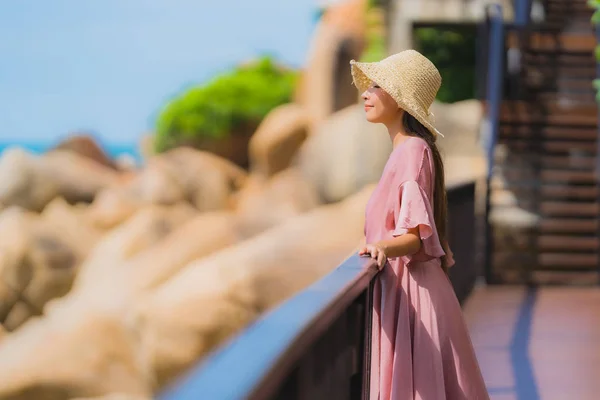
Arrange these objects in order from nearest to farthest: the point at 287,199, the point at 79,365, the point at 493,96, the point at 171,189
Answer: the point at 493,96 → the point at 79,365 → the point at 287,199 → the point at 171,189

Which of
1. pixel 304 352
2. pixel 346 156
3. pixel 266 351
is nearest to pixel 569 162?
pixel 346 156

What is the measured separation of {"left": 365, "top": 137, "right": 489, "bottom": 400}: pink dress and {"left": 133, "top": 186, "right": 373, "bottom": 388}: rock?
23.6ft

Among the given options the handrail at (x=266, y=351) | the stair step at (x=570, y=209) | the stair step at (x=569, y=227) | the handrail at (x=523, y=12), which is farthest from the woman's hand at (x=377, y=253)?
the handrail at (x=523, y=12)

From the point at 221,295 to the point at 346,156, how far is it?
8974mm

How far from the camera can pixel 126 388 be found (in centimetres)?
→ 1216

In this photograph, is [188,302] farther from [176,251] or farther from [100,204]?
[100,204]

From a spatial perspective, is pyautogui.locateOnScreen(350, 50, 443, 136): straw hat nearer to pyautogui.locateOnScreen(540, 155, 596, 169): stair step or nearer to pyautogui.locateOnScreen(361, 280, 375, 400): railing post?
pyautogui.locateOnScreen(361, 280, 375, 400): railing post

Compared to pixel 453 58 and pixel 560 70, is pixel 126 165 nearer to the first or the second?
pixel 453 58

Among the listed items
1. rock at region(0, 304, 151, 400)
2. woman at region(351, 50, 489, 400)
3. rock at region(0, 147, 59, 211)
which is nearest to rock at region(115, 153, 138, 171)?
rock at region(0, 147, 59, 211)

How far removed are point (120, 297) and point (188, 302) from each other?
299 centimetres

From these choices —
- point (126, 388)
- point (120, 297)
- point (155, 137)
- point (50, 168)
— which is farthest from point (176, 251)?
point (155, 137)

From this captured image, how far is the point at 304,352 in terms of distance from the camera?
2.44 meters

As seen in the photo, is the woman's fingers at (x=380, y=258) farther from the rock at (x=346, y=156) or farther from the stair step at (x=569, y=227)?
the rock at (x=346, y=156)

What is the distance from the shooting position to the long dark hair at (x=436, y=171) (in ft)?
11.9
